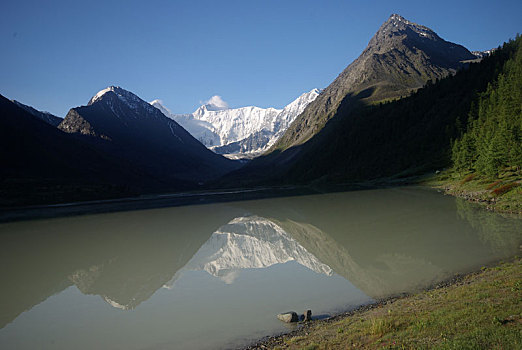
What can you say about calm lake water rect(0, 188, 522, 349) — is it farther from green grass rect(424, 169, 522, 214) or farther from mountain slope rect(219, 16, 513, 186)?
mountain slope rect(219, 16, 513, 186)

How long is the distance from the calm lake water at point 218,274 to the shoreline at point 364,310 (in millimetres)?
Answer: 750

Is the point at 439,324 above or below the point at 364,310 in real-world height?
above

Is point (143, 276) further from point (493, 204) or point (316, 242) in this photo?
point (493, 204)

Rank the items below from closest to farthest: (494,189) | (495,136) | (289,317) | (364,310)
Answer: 1. (289,317)
2. (364,310)
3. (494,189)
4. (495,136)

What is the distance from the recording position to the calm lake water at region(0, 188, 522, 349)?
15.9m

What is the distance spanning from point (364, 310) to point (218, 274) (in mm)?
13214

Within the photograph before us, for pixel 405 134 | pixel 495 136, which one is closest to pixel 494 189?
pixel 495 136

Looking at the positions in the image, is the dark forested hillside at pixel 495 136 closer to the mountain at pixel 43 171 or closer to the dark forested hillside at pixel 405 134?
the dark forested hillside at pixel 405 134

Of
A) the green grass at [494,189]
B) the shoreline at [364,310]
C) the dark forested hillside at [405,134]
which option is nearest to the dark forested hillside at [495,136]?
the green grass at [494,189]

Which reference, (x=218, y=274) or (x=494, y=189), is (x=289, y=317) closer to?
(x=218, y=274)

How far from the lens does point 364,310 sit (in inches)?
608

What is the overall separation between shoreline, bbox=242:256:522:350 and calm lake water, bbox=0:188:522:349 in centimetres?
75

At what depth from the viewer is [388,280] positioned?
787 inches

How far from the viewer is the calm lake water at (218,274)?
52.0 feet
